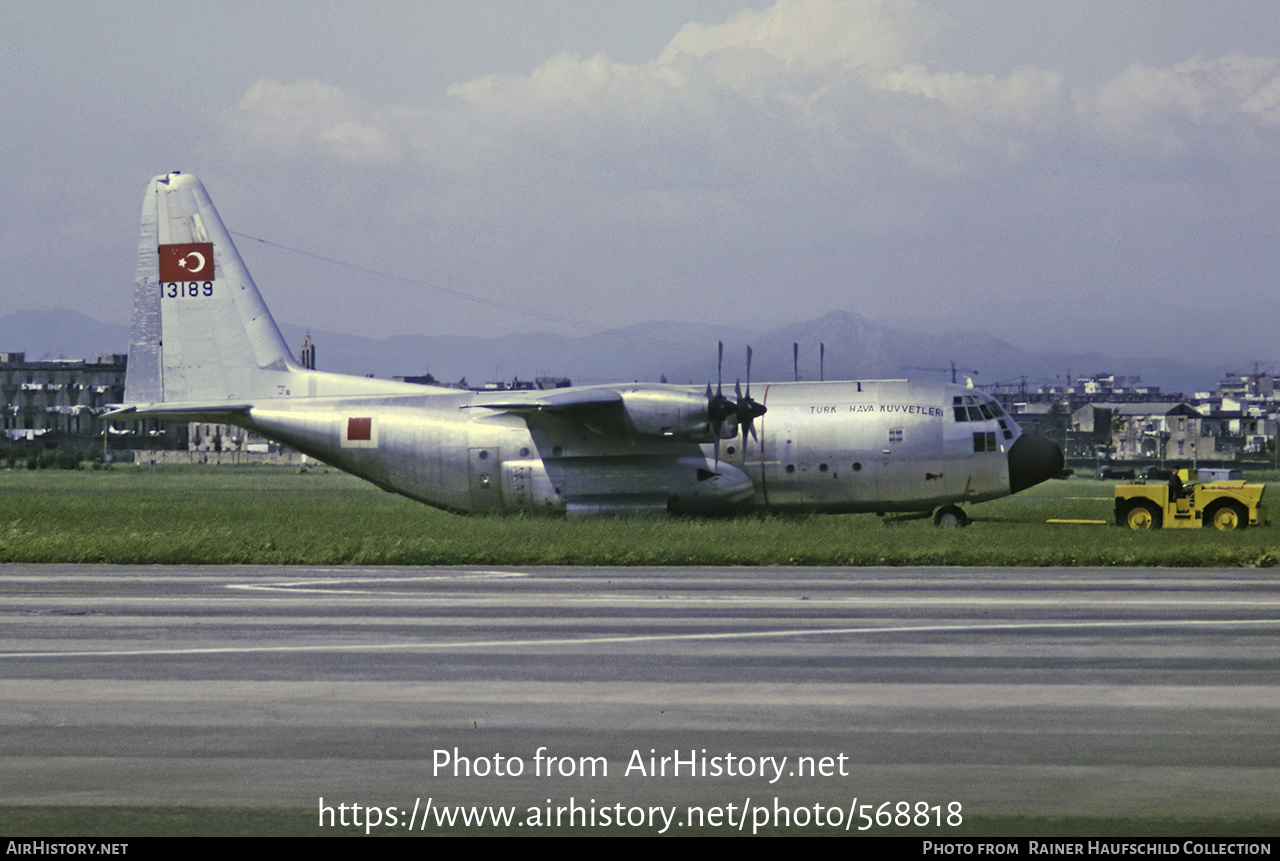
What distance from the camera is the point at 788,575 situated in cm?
2473

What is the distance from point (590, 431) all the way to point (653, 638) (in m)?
20.9

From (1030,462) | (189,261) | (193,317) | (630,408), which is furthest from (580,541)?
(189,261)

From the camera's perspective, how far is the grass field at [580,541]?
2755cm

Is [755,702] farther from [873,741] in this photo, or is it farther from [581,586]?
[581,586]

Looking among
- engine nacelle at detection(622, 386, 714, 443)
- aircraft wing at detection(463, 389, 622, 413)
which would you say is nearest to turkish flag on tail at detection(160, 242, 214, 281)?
aircraft wing at detection(463, 389, 622, 413)

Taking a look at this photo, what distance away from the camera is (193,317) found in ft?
134

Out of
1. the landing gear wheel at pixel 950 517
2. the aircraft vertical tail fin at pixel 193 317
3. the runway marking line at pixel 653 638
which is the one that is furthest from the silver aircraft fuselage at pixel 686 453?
the runway marking line at pixel 653 638

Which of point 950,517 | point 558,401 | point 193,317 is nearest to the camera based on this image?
point 558,401

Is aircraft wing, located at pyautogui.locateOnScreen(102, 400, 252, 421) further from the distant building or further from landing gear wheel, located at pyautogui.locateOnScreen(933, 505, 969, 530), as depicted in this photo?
the distant building

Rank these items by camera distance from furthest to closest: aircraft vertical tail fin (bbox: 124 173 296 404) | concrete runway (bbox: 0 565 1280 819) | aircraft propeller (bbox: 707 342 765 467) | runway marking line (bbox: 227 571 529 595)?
aircraft vertical tail fin (bbox: 124 173 296 404)
aircraft propeller (bbox: 707 342 765 467)
runway marking line (bbox: 227 571 529 595)
concrete runway (bbox: 0 565 1280 819)

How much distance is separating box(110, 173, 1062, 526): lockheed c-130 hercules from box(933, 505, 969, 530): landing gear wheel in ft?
0.28

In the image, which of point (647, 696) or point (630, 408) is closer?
point (647, 696)

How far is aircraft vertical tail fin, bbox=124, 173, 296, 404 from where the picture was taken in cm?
4056

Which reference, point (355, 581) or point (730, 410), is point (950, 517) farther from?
point (355, 581)
